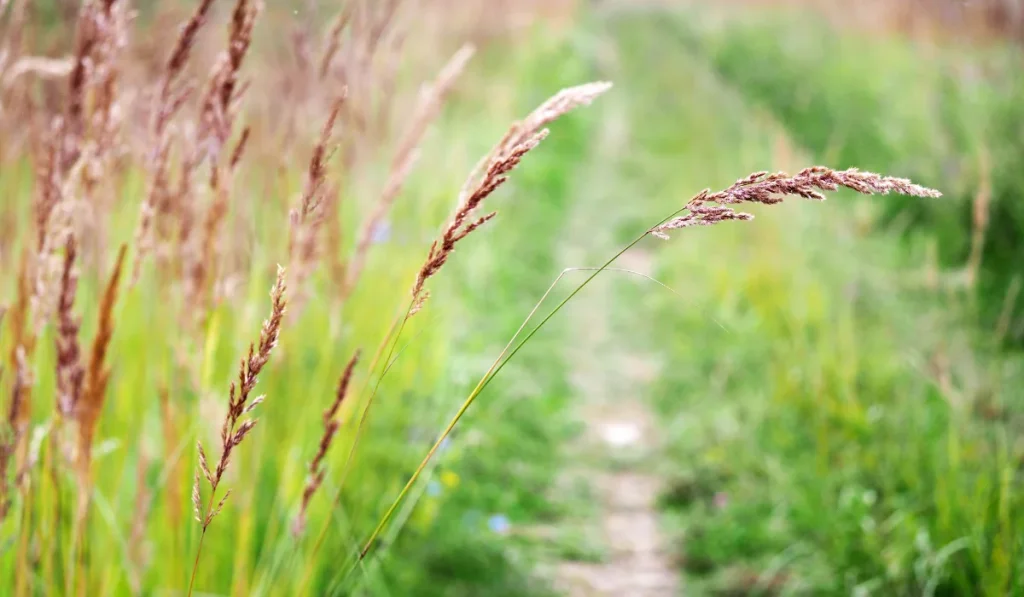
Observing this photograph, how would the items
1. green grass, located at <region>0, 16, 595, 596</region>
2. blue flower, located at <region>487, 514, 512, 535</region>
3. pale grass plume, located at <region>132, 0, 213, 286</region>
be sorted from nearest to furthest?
1. pale grass plume, located at <region>132, 0, 213, 286</region>
2. green grass, located at <region>0, 16, 595, 596</region>
3. blue flower, located at <region>487, 514, 512, 535</region>

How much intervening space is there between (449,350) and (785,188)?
201 cm

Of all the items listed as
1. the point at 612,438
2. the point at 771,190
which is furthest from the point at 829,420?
the point at 771,190

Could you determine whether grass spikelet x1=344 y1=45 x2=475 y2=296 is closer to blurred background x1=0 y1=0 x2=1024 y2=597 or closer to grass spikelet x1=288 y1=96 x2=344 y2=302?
blurred background x1=0 y1=0 x2=1024 y2=597

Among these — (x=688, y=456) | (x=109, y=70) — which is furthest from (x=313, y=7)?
(x=688, y=456)

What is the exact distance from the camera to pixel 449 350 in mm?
2627

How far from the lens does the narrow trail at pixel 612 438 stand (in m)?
2.11

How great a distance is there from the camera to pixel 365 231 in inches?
48.4

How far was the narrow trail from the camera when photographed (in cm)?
211

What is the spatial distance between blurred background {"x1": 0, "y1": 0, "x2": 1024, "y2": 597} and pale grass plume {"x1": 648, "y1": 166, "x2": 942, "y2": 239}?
0.29m

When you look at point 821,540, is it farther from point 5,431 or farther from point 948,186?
point 948,186

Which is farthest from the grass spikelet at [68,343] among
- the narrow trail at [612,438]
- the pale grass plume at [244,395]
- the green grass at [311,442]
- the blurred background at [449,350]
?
the narrow trail at [612,438]

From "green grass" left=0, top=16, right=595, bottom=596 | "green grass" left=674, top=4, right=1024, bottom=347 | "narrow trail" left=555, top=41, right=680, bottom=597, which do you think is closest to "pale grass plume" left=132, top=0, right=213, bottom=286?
"green grass" left=0, top=16, right=595, bottom=596

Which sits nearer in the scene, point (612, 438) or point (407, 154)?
point (407, 154)

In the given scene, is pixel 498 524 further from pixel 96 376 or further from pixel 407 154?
pixel 96 376
